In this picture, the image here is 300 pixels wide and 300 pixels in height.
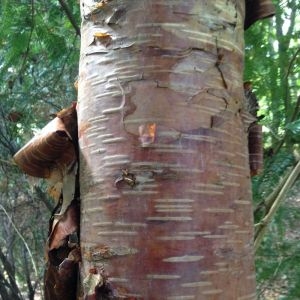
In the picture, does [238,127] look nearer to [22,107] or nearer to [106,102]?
[106,102]

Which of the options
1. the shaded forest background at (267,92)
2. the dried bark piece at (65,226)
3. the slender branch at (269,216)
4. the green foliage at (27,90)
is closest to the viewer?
the dried bark piece at (65,226)

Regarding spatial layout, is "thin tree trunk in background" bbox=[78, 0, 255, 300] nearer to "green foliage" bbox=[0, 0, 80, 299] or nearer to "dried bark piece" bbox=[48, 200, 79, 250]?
"dried bark piece" bbox=[48, 200, 79, 250]

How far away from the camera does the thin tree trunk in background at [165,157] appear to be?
0.61 m

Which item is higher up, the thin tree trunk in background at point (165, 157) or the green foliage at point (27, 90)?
the green foliage at point (27, 90)

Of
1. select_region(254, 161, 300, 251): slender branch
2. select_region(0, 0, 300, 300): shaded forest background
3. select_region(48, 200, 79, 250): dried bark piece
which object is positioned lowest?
select_region(48, 200, 79, 250): dried bark piece

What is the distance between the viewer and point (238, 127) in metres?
0.70

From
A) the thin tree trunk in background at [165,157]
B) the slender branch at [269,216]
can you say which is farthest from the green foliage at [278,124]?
the thin tree trunk in background at [165,157]

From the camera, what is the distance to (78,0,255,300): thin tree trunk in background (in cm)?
61

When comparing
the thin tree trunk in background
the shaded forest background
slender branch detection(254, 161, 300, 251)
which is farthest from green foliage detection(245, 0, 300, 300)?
the thin tree trunk in background

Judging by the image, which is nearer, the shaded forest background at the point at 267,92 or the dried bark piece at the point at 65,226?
the dried bark piece at the point at 65,226

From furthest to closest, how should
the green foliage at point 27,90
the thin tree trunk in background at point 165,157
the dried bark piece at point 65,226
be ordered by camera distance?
1. the green foliage at point 27,90
2. the dried bark piece at point 65,226
3. the thin tree trunk in background at point 165,157

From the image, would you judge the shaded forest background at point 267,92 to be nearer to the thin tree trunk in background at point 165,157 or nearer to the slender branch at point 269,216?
the slender branch at point 269,216

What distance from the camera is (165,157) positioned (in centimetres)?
62

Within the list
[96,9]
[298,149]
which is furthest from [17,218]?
[96,9]
